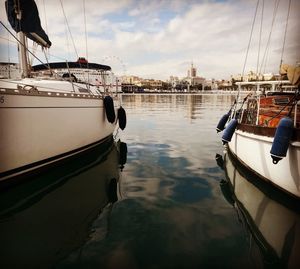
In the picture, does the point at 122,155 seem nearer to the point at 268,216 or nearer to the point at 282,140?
the point at 268,216

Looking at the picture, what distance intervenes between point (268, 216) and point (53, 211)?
4253mm

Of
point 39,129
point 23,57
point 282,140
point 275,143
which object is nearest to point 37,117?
point 39,129

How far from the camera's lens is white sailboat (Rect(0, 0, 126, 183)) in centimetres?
596

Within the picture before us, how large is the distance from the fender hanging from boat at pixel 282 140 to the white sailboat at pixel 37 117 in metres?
5.61

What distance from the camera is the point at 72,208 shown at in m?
5.37

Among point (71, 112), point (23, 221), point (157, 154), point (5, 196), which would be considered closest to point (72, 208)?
point (23, 221)

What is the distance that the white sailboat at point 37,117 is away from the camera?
596 centimetres

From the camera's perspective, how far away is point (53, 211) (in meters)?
5.23

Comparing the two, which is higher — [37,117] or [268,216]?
[37,117]

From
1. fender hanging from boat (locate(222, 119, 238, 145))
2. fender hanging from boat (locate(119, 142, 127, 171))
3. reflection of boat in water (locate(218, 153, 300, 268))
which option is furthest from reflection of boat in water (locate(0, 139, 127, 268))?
fender hanging from boat (locate(222, 119, 238, 145))

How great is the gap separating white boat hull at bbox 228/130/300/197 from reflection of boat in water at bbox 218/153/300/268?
30cm

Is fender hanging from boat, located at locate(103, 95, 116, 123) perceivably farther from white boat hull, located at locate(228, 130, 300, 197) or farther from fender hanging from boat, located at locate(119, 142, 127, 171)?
white boat hull, located at locate(228, 130, 300, 197)

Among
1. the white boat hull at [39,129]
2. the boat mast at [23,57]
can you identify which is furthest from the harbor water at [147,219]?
the boat mast at [23,57]

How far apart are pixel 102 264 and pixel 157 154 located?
6.17 m
